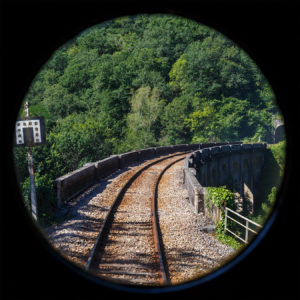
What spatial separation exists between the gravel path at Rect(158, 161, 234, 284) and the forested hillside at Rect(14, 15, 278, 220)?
33.6 meters

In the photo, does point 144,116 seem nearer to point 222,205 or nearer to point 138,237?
point 222,205

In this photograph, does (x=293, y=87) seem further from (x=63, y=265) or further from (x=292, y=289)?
(x=63, y=265)

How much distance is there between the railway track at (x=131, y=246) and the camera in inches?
248

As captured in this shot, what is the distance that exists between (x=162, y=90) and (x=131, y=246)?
55.2 metres

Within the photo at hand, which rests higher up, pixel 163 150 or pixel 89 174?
pixel 163 150

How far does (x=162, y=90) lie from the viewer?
61.4 metres

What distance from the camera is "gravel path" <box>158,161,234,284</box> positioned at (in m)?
6.82

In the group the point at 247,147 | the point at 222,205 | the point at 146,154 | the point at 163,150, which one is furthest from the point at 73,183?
the point at 247,147

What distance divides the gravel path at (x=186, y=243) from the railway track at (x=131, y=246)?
0.74 feet

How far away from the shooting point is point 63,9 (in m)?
2.76

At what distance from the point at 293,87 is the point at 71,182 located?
11092 millimetres

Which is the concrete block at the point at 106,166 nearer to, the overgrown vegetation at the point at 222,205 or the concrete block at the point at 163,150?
the overgrown vegetation at the point at 222,205

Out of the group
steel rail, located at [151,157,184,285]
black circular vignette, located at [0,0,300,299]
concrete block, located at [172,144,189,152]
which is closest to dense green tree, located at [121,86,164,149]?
concrete block, located at [172,144,189,152]

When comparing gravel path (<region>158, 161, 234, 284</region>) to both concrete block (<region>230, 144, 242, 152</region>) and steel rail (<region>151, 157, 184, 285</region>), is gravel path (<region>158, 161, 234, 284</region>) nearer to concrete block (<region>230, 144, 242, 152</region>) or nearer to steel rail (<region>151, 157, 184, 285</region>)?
steel rail (<region>151, 157, 184, 285</region>)
